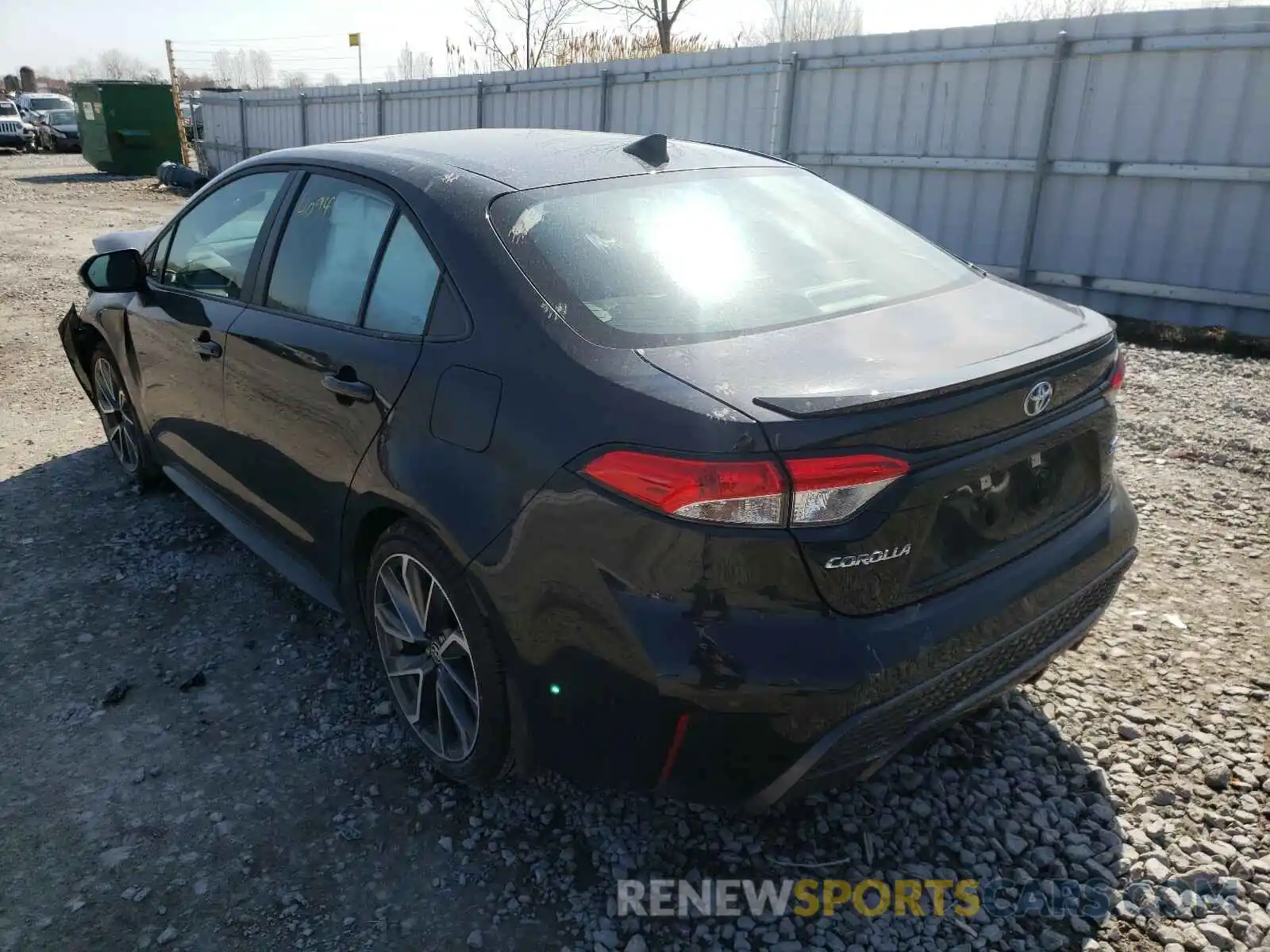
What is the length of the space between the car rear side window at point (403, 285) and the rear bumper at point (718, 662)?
778 millimetres

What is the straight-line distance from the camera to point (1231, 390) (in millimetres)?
6188

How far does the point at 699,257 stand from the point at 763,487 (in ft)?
3.00

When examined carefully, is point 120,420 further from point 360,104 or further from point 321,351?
point 360,104

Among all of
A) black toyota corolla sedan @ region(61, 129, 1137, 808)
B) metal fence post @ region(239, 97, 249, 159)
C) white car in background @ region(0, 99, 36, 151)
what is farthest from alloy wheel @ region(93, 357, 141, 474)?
white car in background @ region(0, 99, 36, 151)

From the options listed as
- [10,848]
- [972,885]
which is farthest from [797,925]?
[10,848]

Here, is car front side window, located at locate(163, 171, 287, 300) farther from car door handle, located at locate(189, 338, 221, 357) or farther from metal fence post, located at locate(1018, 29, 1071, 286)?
metal fence post, located at locate(1018, 29, 1071, 286)

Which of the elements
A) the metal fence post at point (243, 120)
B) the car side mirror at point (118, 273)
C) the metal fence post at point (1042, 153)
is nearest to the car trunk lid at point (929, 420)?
the car side mirror at point (118, 273)

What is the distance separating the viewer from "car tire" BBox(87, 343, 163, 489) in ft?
15.1

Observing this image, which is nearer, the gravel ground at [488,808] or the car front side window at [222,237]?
the gravel ground at [488,808]

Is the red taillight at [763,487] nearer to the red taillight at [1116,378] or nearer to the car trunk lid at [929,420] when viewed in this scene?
the car trunk lid at [929,420]

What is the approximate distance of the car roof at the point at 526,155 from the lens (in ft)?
9.15

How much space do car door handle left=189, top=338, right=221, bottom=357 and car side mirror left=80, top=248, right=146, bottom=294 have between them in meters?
0.61

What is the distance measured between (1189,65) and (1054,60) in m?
1.12

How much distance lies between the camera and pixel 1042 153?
8.73 meters
